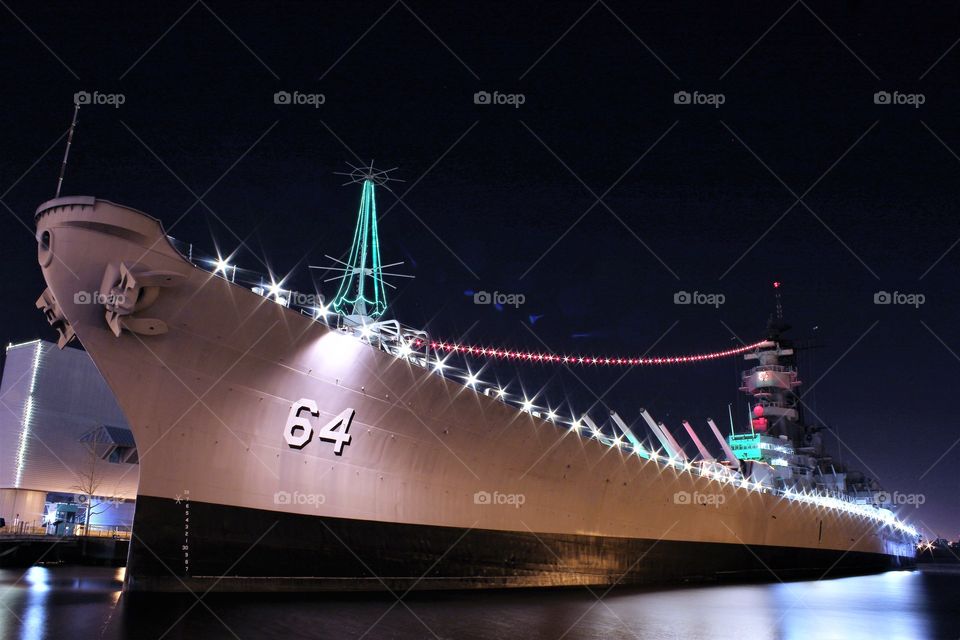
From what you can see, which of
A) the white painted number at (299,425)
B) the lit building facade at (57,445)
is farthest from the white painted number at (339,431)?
Result: the lit building facade at (57,445)

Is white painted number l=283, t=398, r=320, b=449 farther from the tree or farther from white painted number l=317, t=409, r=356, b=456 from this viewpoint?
the tree

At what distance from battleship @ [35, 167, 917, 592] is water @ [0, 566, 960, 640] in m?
0.94

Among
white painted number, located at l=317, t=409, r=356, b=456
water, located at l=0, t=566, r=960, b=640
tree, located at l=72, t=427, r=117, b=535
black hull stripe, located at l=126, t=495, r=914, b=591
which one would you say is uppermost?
tree, located at l=72, t=427, r=117, b=535

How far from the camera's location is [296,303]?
15.4 m

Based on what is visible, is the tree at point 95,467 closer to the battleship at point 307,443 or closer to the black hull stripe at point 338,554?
the battleship at point 307,443

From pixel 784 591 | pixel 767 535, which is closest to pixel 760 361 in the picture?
pixel 767 535

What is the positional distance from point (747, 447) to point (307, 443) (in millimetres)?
31722

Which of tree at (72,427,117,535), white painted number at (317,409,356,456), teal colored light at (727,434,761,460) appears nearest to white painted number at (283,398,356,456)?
white painted number at (317,409,356,456)

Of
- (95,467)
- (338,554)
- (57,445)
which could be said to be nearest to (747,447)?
(338,554)

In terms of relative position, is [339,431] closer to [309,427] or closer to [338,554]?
[309,427]

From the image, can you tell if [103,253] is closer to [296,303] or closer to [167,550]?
[296,303]

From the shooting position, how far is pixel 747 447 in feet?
134

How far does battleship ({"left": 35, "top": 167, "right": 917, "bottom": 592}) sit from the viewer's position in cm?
1351

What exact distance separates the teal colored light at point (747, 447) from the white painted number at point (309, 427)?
30.6 meters
